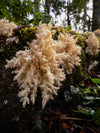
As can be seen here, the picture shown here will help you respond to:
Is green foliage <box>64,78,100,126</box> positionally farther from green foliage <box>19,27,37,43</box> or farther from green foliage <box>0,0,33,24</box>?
green foliage <box>0,0,33,24</box>

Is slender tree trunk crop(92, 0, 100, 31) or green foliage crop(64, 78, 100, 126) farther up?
slender tree trunk crop(92, 0, 100, 31)

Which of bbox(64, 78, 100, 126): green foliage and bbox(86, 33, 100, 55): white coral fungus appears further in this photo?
bbox(86, 33, 100, 55): white coral fungus

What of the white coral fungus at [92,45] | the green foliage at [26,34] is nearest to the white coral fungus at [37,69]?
the green foliage at [26,34]

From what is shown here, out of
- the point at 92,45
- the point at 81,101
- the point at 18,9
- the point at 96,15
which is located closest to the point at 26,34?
the point at 81,101

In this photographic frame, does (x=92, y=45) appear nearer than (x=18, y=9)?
Yes

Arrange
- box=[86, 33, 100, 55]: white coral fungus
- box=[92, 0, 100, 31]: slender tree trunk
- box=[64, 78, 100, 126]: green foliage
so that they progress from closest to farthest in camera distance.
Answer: box=[64, 78, 100, 126]: green foliage < box=[86, 33, 100, 55]: white coral fungus < box=[92, 0, 100, 31]: slender tree trunk

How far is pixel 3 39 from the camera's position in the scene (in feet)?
5.41

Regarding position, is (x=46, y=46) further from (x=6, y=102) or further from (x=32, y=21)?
(x=32, y=21)

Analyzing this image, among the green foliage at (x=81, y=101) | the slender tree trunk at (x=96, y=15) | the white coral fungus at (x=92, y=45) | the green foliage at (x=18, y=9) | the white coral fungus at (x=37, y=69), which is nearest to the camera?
the white coral fungus at (x=37, y=69)

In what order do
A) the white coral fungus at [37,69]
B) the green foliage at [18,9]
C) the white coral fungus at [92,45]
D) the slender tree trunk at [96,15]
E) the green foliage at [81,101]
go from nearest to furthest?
the white coral fungus at [37,69] < the green foliage at [81,101] < the white coral fungus at [92,45] < the green foliage at [18,9] < the slender tree trunk at [96,15]

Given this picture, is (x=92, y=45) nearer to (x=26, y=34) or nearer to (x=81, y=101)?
(x=81, y=101)

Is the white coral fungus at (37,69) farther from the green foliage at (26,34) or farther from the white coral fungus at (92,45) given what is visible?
the white coral fungus at (92,45)

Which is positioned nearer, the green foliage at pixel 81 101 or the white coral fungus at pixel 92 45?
the green foliage at pixel 81 101

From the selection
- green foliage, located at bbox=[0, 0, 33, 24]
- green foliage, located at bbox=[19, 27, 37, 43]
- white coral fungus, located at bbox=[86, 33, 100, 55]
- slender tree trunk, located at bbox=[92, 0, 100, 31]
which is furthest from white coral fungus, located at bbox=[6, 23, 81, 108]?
slender tree trunk, located at bbox=[92, 0, 100, 31]
